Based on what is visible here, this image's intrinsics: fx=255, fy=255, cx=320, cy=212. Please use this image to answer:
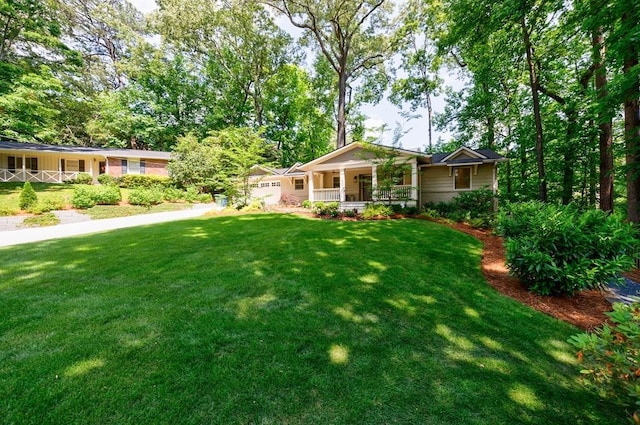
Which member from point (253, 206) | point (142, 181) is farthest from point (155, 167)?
point (253, 206)

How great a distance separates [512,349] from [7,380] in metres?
4.76

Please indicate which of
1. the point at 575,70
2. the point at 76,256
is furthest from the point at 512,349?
the point at 575,70

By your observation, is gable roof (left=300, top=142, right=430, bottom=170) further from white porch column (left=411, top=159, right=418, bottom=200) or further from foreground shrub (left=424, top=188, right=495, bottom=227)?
foreground shrub (left=424, top=188, right=495, bottom=227)

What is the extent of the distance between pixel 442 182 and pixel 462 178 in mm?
1037

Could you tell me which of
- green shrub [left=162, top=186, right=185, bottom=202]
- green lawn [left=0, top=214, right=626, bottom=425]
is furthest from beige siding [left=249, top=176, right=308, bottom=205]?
green lawn [left=0, top=214, right=626, bottom=425]

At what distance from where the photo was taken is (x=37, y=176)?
66.2 feet

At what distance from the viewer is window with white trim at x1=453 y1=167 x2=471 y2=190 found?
46.4 ft

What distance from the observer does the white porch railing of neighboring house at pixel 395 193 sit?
13.5m

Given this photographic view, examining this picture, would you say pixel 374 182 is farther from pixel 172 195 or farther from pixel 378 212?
pixel 172 195

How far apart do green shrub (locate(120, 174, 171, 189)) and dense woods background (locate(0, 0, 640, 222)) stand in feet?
19.1

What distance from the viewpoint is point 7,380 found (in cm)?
204

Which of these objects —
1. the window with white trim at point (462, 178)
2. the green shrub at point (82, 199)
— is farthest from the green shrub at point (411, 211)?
the green shrub at point (82, 199)

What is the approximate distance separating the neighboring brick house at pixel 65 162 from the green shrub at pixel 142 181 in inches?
131

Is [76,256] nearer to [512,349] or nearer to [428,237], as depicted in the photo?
[512,349]
